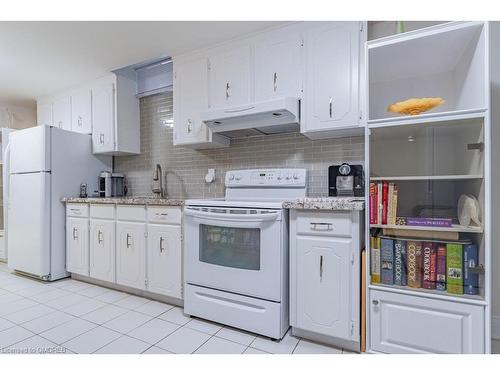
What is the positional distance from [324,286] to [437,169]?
95 cm

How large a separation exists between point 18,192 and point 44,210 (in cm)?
56

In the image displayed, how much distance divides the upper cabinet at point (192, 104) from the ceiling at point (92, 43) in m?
0.17

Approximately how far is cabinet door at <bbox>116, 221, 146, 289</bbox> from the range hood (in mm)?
1137

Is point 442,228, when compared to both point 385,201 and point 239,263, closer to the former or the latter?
point 385,201

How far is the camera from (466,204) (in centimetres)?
154

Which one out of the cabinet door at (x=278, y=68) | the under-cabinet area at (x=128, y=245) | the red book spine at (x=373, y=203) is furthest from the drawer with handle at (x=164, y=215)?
the red book spine at (x=373, y=203)

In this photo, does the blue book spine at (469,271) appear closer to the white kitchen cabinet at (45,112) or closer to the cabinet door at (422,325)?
the cabinet door at (422,325)

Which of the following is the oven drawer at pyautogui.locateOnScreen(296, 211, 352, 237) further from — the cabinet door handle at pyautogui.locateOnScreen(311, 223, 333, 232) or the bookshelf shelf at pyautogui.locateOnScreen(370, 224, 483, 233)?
the bookshelf shelf at pyautogui.locateOnScreen(370, 224, 483, 233)

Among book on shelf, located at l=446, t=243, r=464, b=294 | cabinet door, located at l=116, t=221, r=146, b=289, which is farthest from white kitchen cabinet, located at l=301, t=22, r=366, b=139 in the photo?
cabinet door, located at l=116, t=221, r=146, b=289

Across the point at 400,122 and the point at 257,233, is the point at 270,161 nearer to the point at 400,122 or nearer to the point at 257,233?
the point at 257,233

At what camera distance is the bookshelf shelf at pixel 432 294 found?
1.44 meters

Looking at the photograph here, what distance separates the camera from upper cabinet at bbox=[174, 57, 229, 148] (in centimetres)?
255

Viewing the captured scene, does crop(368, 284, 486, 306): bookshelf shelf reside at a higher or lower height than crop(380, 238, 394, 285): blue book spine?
lower
